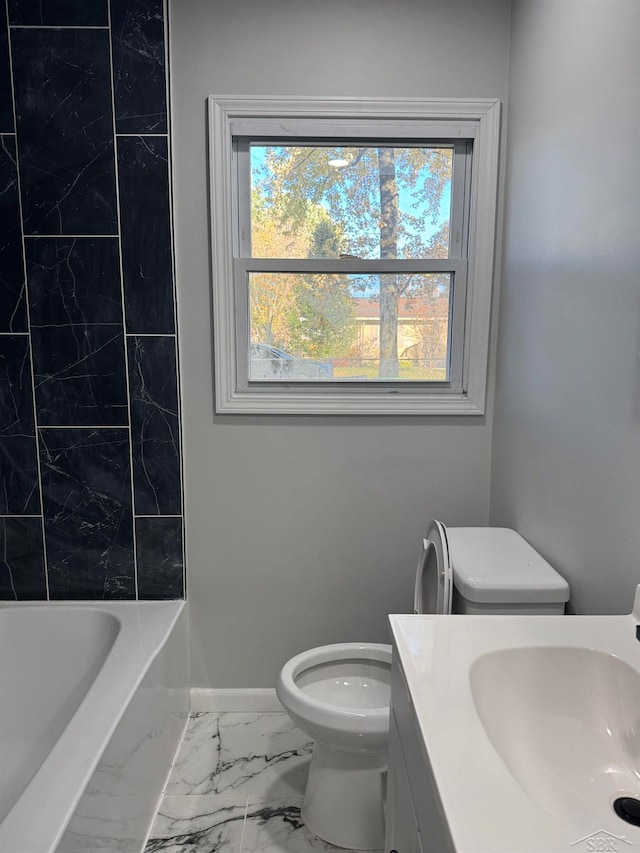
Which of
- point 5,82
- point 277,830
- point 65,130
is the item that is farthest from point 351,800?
point 5,82

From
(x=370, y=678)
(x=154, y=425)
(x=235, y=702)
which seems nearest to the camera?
(x=370, y=678)

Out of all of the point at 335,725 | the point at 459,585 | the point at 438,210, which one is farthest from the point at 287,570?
the point at 438,210

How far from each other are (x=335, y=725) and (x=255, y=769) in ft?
1.93

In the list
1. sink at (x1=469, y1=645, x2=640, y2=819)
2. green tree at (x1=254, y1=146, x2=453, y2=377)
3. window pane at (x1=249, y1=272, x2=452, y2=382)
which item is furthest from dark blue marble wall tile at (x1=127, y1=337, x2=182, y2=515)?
sink at (x1=469, y1=645, x2=640, y2=819)

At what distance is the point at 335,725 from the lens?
5.14 ft

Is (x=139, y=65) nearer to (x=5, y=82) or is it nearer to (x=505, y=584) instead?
(x=5, y=82)

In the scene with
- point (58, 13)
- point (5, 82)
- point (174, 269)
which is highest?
point (58, 13)

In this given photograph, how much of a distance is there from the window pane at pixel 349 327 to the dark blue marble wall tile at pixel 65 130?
58 centimetres

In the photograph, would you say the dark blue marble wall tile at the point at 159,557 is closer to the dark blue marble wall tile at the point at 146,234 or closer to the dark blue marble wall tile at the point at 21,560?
the dark blue marble wall tile at the point at 21,560

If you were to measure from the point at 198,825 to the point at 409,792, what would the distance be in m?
1.04

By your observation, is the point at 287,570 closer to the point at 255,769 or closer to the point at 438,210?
the point at 255,769

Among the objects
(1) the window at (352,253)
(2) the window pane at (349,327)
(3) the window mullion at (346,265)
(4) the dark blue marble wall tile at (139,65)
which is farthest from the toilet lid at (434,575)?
(4) the dark blue marble wall tile at (139,65)

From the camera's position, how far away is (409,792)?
993 millimetres

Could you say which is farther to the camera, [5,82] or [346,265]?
[346,265]
